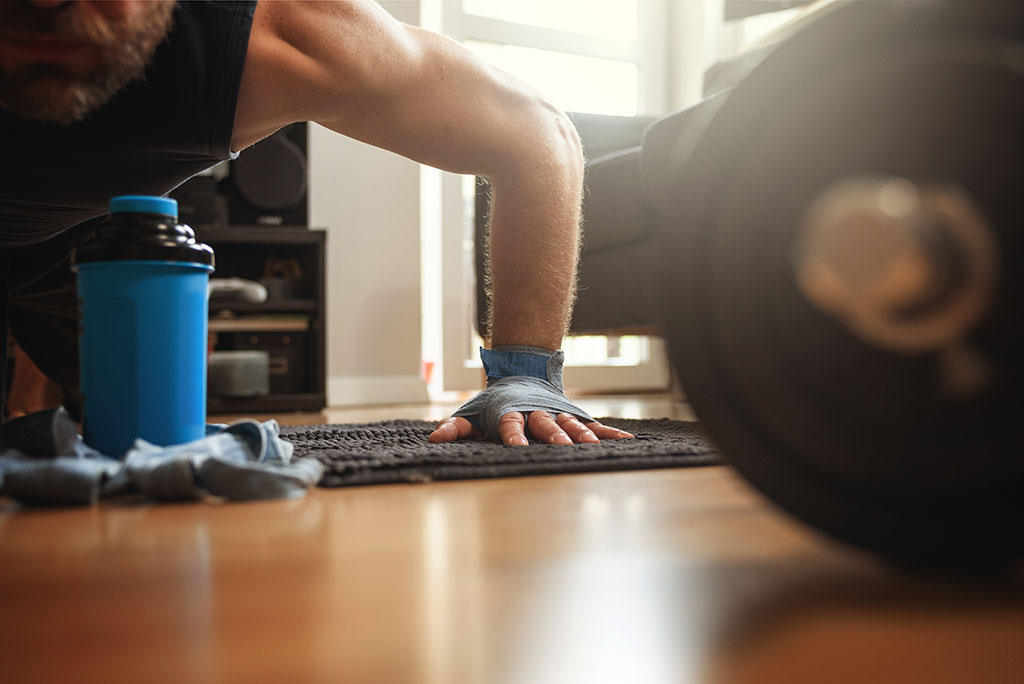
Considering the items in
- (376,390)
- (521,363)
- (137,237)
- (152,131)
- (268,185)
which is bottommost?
(376,390)

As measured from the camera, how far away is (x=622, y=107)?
387 centimetres

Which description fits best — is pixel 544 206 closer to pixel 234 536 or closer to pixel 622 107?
pixel 234 536

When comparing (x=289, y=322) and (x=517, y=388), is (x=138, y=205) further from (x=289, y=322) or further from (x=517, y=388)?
(x=289, y=322)

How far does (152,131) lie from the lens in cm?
90

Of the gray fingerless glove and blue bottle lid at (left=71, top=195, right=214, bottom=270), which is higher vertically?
blue bottle lid at (left=71, top=195, right=214, bottom=270)

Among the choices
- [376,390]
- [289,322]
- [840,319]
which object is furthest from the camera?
[376,390]

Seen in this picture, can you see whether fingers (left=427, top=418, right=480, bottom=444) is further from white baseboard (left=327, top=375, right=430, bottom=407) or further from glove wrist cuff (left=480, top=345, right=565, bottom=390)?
white baseboard (left=327, top=375, right=430, bottom=407)

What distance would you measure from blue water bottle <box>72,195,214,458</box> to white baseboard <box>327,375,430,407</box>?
7.37 ft

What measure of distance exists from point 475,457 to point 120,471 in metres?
0.30

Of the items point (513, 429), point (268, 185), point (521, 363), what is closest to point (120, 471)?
point (513, 429)

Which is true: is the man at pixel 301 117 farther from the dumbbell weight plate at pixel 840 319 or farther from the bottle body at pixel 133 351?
the dumbbell weight plate at pixel 840 319

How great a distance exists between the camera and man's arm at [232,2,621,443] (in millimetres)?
880

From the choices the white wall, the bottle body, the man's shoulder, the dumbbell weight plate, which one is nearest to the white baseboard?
the white wall

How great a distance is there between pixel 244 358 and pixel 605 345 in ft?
6.36
